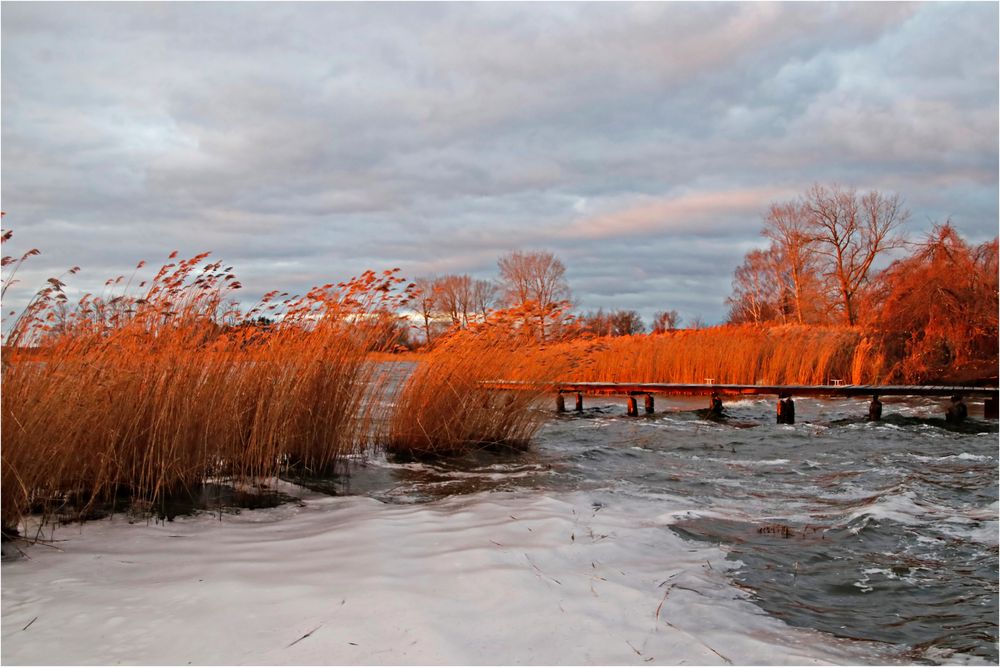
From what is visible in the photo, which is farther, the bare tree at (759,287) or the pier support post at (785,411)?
the bare tree at (759,287)

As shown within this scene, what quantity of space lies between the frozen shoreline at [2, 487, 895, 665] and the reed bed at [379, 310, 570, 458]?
2965 millimetres

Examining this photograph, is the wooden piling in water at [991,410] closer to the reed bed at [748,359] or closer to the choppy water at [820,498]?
the choppy water at [820,498]

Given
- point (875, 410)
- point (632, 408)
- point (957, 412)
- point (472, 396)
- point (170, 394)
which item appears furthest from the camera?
point (632, 408)

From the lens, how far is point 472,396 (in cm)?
761

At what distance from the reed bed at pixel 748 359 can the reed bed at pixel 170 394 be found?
10274mm

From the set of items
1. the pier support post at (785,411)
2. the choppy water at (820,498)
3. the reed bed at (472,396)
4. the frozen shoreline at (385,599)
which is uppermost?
the reed bed at (472,396)

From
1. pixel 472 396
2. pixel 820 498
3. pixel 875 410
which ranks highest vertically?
pixel 472 396

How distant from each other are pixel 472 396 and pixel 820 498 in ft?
11.1

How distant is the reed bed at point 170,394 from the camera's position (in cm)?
400

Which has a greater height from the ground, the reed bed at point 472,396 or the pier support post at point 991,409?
the reed bed at point 472,396

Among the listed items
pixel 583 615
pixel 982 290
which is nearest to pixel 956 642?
pixel 583 615

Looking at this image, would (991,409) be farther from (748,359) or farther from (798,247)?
(798,247)

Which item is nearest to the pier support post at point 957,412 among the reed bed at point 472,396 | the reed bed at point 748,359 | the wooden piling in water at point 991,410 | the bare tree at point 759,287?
the wooden piling in water at point 991,410

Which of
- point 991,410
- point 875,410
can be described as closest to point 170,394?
point 875,410
